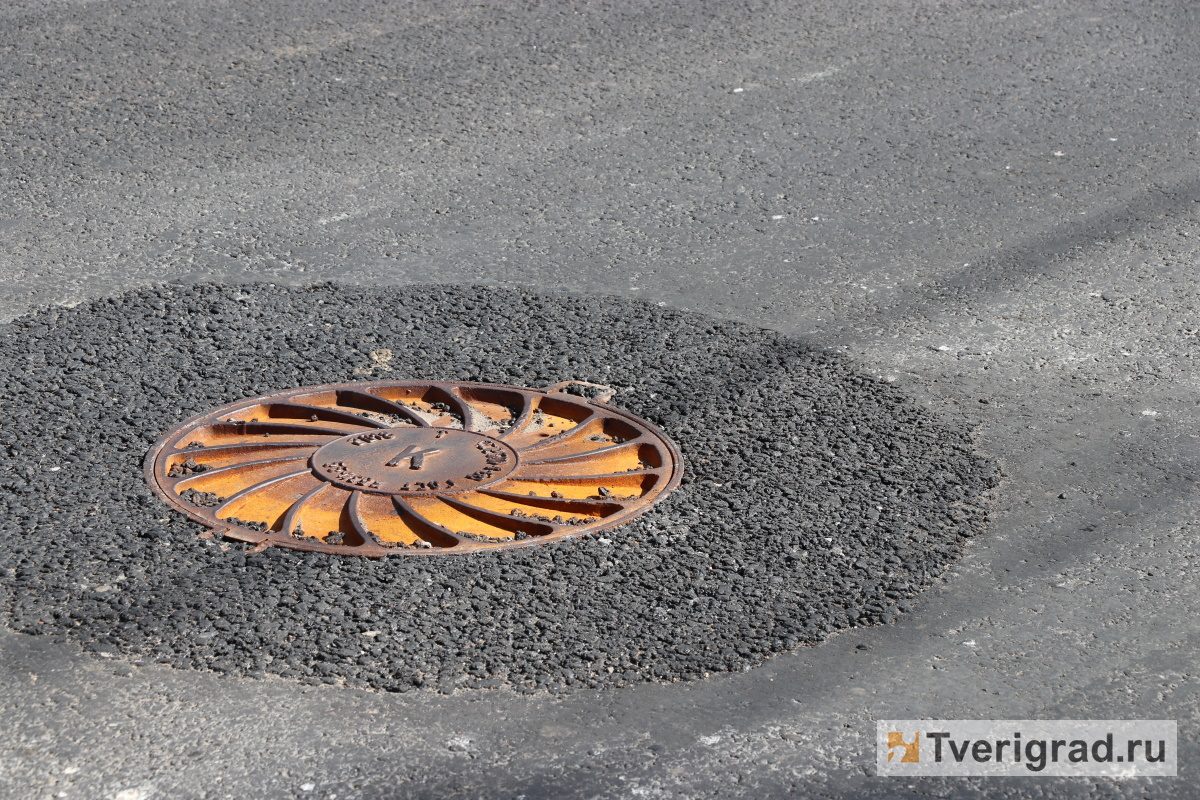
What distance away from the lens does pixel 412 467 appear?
4.34m

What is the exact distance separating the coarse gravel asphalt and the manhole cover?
73 centimetres

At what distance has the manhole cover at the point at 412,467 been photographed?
4.05m

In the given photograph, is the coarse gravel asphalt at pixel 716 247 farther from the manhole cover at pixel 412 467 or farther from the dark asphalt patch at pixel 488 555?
the manhole cover at pixel 412 467

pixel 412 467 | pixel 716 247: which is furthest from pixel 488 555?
pixel 716 247

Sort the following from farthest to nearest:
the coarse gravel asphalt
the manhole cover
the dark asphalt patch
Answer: the manhole cover < the dark asphalt patch < the coarse gravel asphalt

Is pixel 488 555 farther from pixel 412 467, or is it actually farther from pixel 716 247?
pixel 716 247

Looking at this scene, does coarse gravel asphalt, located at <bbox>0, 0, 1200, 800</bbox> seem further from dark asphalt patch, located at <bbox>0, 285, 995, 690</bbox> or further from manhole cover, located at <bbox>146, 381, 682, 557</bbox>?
manhole cover, located at <bbox>146, 381, 682, 557</bbox>

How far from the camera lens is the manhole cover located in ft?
13.3

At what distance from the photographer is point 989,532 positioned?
13.7 ft

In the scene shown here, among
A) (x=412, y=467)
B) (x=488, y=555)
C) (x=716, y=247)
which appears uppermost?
(x=716, y=247)

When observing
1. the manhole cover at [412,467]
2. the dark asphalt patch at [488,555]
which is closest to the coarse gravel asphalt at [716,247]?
the dark asphalt patch at [488,555]

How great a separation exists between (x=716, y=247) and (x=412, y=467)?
2148 millimetres

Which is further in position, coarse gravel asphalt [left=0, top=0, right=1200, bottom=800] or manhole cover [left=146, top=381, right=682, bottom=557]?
manhole cover [left=146, top=381, right=682, bottom=557]

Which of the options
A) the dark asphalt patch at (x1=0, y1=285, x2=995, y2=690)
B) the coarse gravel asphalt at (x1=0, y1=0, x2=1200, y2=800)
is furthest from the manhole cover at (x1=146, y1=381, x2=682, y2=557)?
the coarse gravel asphalt at (x1=0, y1=0, x2=1200, y2=800)
